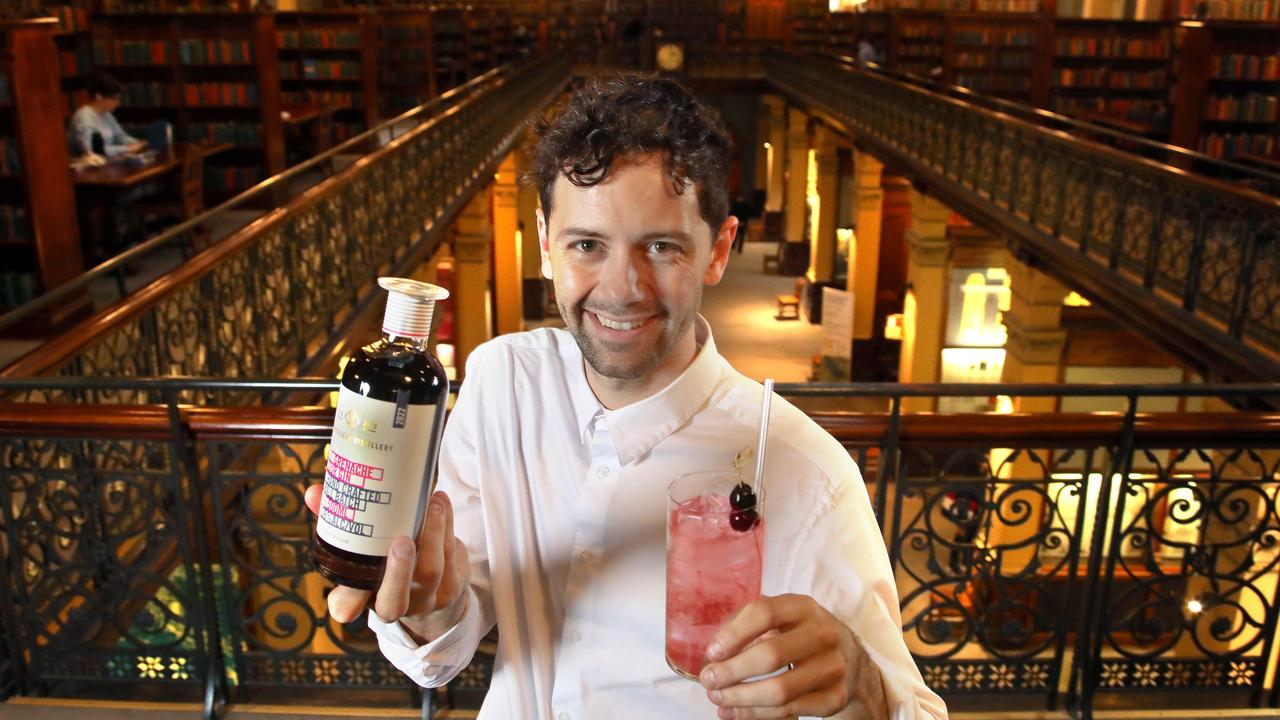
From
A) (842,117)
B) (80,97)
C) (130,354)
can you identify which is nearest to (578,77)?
(842,117)

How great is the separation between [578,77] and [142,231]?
13.3 metres

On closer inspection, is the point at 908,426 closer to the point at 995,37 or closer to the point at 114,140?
the point at 114,140

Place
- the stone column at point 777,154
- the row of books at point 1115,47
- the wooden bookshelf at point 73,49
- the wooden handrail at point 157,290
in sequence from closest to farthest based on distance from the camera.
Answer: the wooden handrail at point 157,290 → the wooden bookshelf at point 73,49 → the row of books at point 1115,47 → the stone column at point 777,154

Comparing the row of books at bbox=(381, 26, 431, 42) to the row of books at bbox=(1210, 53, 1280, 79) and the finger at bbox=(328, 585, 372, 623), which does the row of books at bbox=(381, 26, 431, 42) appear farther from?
the finger at bbox=(328, 585, 372, 623)

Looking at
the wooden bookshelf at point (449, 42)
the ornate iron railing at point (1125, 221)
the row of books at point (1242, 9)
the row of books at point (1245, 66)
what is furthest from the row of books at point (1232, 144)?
the wooden bookshelf at point (449, 42)

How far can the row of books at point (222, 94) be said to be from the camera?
30.3 ft

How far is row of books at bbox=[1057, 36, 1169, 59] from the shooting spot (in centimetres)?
1336

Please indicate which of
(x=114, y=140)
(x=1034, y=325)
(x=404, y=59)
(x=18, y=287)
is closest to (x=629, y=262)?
(x=18, y=287)

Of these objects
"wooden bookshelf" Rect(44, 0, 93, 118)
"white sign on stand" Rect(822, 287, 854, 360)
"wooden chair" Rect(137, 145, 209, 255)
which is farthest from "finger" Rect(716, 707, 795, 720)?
"white sign on stand" Rect(822, 287, 854, 360)

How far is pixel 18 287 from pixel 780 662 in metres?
6.50

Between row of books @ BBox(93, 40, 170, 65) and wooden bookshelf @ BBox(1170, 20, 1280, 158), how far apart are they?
920cm

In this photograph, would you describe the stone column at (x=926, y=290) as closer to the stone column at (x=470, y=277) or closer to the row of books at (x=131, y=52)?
the stone column at (x=470, y=277)

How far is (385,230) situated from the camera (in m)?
6.88

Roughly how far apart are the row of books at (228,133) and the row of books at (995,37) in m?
10.2
